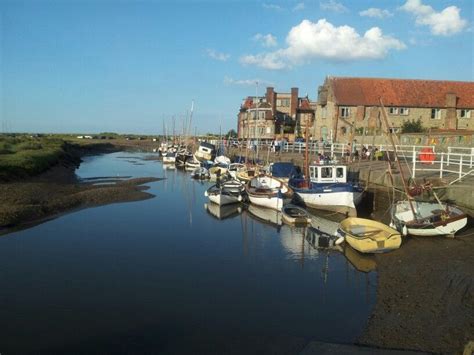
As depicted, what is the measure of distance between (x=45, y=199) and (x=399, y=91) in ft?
146

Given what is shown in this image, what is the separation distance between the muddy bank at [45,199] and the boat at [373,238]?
1477 centimetres

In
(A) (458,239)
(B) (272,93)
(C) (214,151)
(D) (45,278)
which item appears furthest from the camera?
(B) (272,93)

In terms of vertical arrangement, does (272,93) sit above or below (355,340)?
above

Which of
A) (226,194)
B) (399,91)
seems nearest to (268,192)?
(226,194)

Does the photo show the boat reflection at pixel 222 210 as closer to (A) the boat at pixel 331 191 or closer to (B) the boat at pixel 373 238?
(A) the boat at pixel 331 191

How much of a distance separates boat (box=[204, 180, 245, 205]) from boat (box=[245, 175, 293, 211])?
57 cm

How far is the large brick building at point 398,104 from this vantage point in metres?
55.8

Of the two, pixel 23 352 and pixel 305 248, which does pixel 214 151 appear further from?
pixel 23 352

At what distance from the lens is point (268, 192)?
27516mm

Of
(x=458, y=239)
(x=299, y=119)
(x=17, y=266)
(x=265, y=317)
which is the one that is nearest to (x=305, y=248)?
(x=458, y=239)

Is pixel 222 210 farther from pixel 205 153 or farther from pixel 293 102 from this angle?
pixel 293 102

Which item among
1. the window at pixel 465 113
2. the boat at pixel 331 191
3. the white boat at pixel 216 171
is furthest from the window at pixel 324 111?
the boat at pixel 331 191

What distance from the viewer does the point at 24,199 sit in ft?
87.2

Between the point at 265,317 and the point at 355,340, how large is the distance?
2410mm
